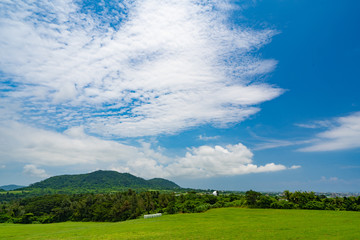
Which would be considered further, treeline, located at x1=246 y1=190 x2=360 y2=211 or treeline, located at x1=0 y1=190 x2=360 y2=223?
treeline, located at x1=0 y1=190 x2=360 y2=223

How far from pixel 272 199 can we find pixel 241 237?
34.6 metres

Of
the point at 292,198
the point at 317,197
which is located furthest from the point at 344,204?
the point at 292,198

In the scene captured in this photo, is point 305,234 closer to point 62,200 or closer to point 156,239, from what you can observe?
point 156,239

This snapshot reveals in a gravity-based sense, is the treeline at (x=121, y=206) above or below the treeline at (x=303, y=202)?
below

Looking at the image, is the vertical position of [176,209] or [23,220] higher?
[176,209]

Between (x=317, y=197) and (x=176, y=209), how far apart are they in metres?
32.3

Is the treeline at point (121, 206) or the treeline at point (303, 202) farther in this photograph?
the treeline at point (121, 206)

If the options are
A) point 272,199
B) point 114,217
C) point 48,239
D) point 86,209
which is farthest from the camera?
point 86,209

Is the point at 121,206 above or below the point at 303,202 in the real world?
below

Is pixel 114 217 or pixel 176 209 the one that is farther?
pixel 114 217

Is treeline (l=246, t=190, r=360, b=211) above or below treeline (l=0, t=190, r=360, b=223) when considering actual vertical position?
above

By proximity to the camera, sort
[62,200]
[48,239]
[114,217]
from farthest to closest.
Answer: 1. [62,200]
2. [114,217]
3. [48,239]

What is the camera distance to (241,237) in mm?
23734

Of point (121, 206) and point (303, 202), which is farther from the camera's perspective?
point (121, 206)
